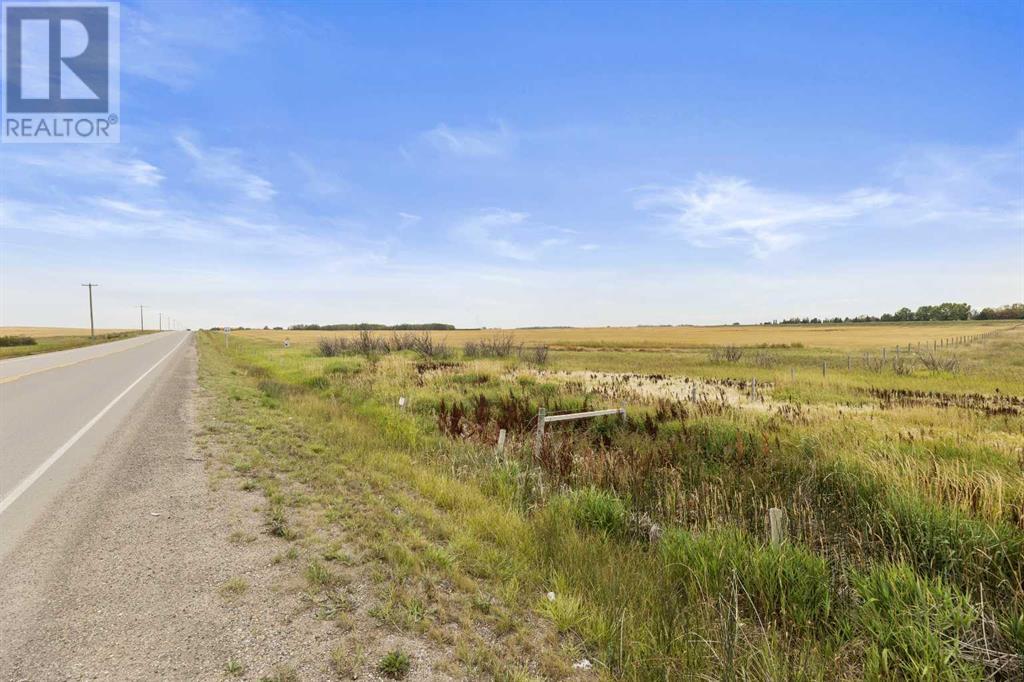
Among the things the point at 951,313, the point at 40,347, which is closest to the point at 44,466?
the point at 40,347

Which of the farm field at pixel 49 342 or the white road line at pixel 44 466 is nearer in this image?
the white road line at pixel 44 466

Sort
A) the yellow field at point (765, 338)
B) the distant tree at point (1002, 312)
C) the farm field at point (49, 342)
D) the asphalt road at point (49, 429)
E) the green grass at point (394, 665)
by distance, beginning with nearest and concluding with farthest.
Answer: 1. the green grass at point (394, 665)
2. the asphalt road at point (49, 429)
3. the farm field at point (49, 342)
4. the yellow field at point (765, 338)
5. the distant tree at point (1002, 312)

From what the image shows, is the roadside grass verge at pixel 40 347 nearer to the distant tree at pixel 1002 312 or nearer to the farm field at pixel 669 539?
the farm field at pixel 669 539

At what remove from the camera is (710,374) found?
29.6 m

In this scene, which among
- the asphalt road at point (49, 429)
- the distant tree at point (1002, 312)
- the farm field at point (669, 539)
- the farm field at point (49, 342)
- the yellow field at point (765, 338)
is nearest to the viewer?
the farm field at point (669, 539)

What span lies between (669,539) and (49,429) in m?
12.3

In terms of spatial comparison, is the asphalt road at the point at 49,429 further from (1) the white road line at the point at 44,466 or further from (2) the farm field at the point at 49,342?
(2) the farm field at the point at 49,342

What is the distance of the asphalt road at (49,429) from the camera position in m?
5.68

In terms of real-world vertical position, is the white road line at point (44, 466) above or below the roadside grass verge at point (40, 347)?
below

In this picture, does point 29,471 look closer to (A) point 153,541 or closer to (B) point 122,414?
(A) point 153,541

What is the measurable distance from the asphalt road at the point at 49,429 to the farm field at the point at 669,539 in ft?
6.68

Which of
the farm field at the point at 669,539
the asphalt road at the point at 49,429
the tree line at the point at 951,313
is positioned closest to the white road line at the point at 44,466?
the asphalt road at the point at 49,429

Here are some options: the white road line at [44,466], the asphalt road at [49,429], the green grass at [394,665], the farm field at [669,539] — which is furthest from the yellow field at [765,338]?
the green grass at [394,665]

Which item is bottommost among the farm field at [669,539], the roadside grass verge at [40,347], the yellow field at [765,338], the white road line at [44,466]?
the farm field at [669,539]
